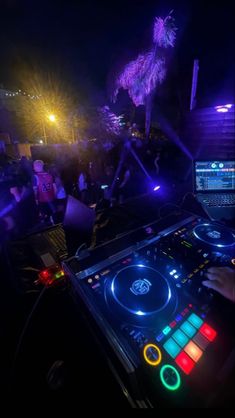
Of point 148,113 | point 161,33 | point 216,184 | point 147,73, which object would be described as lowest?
point 216,184

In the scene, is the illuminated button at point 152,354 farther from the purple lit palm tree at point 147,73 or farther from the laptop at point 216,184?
the purple lit palm tree at point 147,73

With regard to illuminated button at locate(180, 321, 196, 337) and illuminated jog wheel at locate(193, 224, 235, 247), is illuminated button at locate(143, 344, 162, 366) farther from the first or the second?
A: illuminated jog wheel at locate(193, 224, 235, 247)

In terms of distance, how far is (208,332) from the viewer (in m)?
0.63

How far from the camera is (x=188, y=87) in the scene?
4824 mm

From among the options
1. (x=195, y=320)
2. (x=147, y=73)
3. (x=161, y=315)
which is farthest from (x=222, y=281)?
(x=147, y=73)

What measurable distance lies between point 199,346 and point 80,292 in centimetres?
43

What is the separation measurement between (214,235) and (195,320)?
531 mm

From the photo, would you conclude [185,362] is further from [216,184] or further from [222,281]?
[216,184]

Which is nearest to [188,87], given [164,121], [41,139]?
[164,121]

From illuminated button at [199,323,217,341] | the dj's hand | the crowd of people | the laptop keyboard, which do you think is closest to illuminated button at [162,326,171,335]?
illuminated button at [199,323,217,341]

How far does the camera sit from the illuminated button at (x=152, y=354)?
541 millimetres

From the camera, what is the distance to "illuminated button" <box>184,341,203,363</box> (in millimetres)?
566

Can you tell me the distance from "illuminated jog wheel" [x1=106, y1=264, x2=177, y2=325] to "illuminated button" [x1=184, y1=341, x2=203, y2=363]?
11cm

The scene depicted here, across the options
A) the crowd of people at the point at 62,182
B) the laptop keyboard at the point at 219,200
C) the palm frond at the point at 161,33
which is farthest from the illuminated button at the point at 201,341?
the palm frond at the point at 161,33
